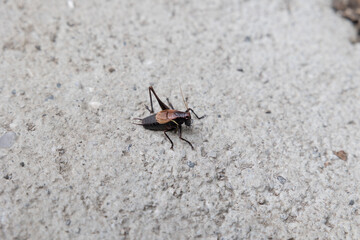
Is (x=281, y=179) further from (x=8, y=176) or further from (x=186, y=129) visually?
(x=8, y=176)

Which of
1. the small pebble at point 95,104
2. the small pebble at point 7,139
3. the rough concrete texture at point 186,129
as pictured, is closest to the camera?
the rough concrete texture at point 186,129

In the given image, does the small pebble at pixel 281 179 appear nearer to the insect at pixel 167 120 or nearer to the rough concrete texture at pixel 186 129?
the rough concrete texture at pixel 186 129

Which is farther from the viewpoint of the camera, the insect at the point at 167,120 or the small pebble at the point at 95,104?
the small pebble at the point at 95,104

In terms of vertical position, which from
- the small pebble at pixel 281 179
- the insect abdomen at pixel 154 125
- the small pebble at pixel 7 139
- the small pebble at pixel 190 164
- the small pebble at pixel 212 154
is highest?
the small pebble at pixel 7 139

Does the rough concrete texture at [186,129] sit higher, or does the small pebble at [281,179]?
the rough concrete texture at [186,129]

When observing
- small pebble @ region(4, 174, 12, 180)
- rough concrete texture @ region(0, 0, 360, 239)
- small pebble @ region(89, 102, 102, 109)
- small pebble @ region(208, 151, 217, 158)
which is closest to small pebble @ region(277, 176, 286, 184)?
rough concrete texture @ region(0, 0, 360, 239)

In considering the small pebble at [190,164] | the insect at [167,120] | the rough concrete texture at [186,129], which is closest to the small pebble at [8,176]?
the rough concrete texture at [186,129]

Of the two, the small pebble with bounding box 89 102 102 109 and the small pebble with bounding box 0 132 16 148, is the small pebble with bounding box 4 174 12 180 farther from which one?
the small pebble with bounding box 89 102 102 109

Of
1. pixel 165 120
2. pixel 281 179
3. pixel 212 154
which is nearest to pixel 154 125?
pixel 165 120
